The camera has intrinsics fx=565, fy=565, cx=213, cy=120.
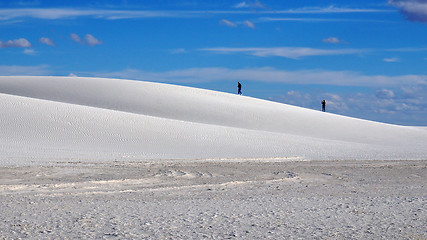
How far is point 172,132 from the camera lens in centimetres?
2456

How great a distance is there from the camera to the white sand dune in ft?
65.0

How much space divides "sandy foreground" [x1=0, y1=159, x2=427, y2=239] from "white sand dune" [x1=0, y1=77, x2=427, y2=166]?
4.00m

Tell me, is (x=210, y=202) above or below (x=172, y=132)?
below

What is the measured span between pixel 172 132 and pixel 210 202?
15.1 metres

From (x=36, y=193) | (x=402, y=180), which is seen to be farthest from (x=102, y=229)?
(x=402, y=180)

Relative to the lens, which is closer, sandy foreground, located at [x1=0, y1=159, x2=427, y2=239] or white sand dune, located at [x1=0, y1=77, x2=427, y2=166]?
sandy foreground, located at [x1=0, y1=159, x2=427, y2=239]

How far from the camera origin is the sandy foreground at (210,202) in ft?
23.8

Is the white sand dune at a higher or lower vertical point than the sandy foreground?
higher

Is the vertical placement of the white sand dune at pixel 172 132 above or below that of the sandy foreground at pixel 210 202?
above

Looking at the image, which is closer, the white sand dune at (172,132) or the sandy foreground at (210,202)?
the sandy foreground at (210,202)

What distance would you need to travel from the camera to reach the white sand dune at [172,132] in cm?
1980

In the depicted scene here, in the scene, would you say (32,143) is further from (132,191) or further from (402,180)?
(402,180)

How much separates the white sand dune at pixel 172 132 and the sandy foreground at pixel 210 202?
400 centimetres

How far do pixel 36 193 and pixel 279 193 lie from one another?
451cm
